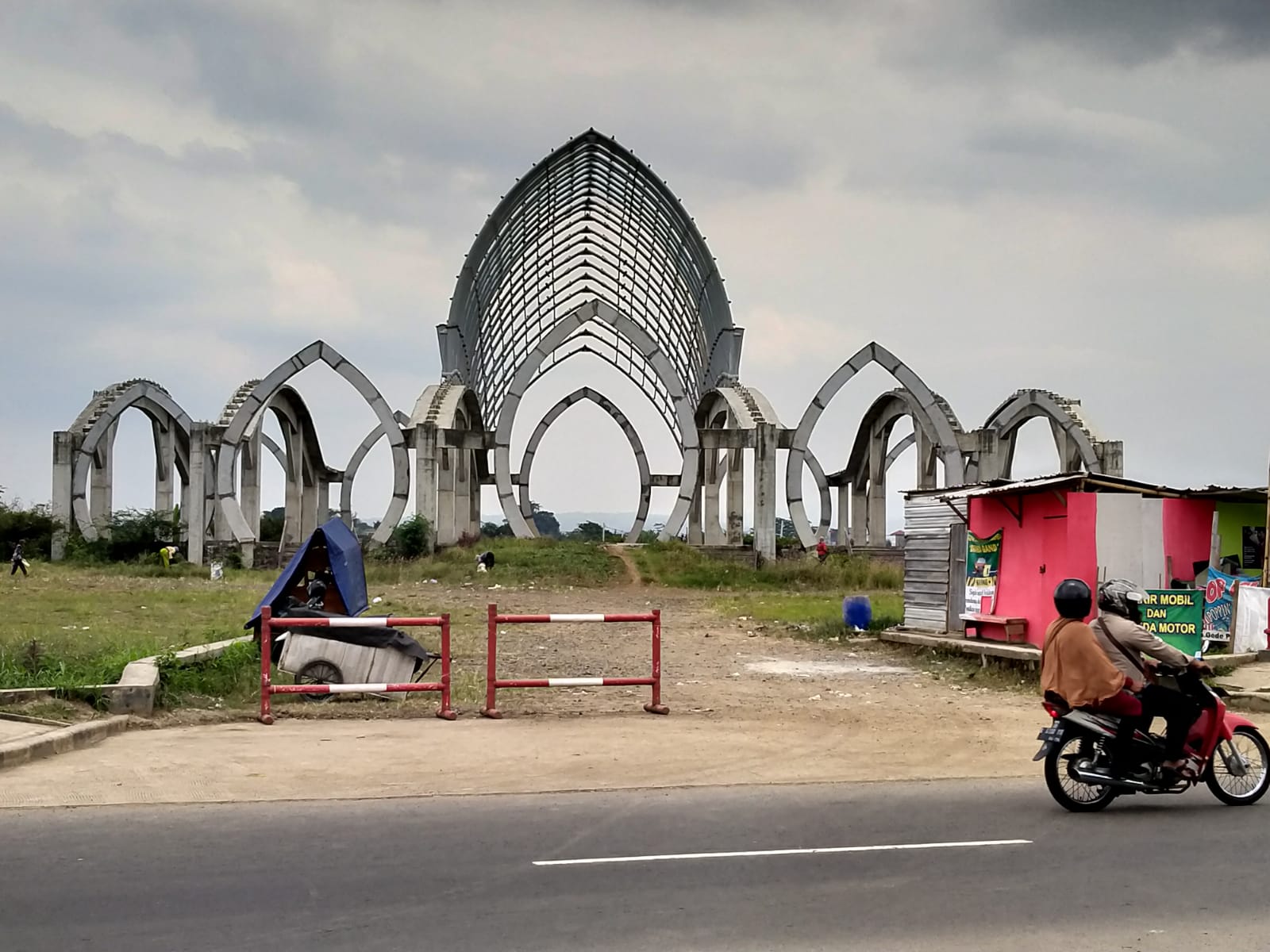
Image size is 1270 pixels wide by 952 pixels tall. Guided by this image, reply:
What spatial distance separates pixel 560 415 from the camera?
60.0 metres

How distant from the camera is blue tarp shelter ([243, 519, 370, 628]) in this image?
15812 millimetres

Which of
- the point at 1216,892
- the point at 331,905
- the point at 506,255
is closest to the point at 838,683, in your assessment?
the point at 1216,892

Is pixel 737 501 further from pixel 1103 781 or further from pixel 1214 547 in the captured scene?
pixel 1103 781

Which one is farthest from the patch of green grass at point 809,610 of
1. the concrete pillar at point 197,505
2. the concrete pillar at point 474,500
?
the concrete pillar at point 474,500

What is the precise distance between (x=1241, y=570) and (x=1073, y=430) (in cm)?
3085

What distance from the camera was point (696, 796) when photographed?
891 centimetres

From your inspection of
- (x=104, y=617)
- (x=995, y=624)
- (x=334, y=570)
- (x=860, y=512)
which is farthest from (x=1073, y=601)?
(x=860, y=512)

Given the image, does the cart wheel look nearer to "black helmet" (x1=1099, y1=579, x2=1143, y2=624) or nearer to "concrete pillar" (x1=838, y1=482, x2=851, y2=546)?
"black helmet" (x1=1099, y1=579, x2=1143, y2=624)

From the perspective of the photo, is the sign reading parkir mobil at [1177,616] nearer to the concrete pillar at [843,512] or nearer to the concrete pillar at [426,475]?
the concrete pillar at [426,475]

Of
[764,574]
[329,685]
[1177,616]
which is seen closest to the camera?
[329,685]

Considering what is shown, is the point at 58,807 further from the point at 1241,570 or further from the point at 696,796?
the point at 1241,570

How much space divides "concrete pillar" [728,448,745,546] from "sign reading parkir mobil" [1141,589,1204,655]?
33.8 m

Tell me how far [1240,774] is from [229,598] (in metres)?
25.1

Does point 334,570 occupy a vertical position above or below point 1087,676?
above
